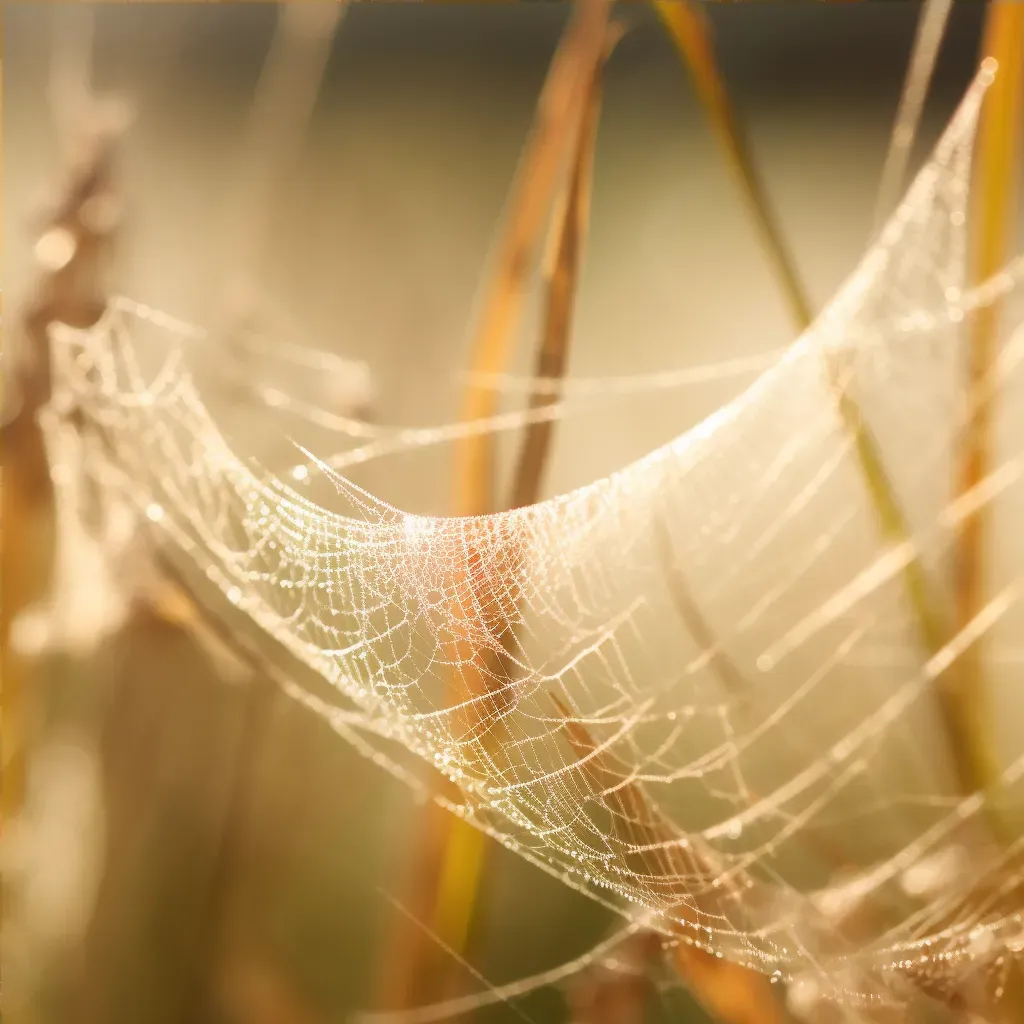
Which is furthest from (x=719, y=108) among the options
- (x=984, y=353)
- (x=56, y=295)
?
(x=56, y=295)

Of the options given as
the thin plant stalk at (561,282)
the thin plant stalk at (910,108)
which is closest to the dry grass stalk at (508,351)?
the thin plant stalk at (561,282)

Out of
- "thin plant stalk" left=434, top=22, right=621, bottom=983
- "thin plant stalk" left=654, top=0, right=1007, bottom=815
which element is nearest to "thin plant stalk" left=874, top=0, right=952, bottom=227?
"thin plant stalk" left=654, top=0, right=1007, bottom=815

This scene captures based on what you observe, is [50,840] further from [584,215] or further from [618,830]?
[584,215]

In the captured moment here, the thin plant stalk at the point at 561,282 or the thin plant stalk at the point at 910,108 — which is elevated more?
the thin plant stalk at the point at 910,108

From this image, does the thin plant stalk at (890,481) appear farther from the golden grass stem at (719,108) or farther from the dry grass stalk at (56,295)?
the dry grass stalk at (56,295)

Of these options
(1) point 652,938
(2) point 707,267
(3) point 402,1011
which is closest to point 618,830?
(1) point 652,938

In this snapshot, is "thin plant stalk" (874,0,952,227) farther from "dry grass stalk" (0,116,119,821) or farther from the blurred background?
"dry grass stalk" (0,116,119,821)

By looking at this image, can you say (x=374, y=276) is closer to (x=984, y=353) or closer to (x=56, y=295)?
(x=56, y=295)
